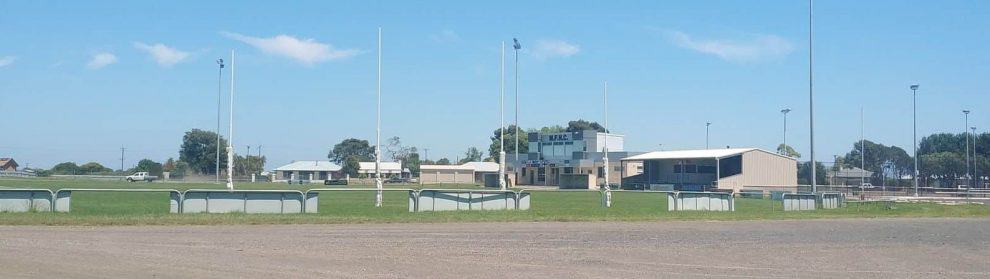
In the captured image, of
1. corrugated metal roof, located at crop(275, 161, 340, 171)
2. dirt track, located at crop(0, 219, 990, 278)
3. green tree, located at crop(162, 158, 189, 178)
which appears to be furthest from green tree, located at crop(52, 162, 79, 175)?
dirt track, located at crop(0, 219, 990, 278)

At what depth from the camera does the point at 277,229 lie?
2233cm

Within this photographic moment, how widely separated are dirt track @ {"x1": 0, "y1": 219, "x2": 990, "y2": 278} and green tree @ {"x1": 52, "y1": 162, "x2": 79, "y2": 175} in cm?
14172

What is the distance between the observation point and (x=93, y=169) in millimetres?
157000

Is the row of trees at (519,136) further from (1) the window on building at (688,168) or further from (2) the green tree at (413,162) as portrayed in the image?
(1) the window on building at (688,168)

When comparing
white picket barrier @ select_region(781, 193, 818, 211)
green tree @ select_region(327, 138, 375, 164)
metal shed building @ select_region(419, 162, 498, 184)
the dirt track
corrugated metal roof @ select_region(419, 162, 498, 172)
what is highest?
green tree @ select_region(327, 138, 375, 164)

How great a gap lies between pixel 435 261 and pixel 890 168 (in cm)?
12285

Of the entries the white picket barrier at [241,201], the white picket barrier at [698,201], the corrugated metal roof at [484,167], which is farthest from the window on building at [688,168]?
the white picket barrier at [241,201]

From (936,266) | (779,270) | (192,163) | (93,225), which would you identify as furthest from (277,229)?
(192,163)

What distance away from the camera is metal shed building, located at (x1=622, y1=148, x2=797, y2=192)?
268ft

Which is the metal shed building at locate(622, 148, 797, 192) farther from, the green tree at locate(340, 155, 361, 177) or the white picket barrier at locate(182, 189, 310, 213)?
the green tree at locate(340, 155, 361, 177)

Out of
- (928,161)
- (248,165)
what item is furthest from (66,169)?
(928,161)

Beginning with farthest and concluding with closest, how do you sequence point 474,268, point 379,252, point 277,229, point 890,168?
point 890,168
point 277,229
point 379,252
point 474,268

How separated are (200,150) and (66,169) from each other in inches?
887

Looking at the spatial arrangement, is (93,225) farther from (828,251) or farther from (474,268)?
(828,251)
